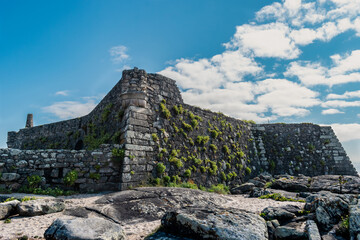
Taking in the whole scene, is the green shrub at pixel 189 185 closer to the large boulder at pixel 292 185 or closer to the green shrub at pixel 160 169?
the green shrub at pixel 160 169

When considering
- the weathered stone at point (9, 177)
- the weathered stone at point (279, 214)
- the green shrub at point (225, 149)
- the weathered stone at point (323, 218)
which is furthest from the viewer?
the green shrub at point (225, 149)

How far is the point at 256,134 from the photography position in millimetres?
20609

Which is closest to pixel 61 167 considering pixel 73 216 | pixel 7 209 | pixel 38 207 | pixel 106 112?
pixel 38 207

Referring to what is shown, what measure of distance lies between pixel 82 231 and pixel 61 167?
5852mm

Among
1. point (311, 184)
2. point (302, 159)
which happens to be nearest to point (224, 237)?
point (311, 184)

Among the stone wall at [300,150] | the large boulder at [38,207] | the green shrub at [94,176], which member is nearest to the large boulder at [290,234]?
the large boulder at [38,207]

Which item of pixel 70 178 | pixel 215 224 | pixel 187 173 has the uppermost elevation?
pixel 70 178

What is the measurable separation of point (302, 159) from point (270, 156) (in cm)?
275

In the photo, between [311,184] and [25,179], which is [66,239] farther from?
[311,184]

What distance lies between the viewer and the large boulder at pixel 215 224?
14.4 ft

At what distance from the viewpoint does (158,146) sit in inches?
451

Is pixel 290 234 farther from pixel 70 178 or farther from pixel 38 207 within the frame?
pixel 70 178

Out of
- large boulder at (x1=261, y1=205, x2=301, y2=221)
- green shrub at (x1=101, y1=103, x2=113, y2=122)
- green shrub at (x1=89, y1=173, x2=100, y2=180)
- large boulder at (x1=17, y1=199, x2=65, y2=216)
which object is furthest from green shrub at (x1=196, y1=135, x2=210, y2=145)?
large boulder at (x1=17, y1=199, x2=65, y2=216)

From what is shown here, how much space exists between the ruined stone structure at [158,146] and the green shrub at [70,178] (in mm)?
202
